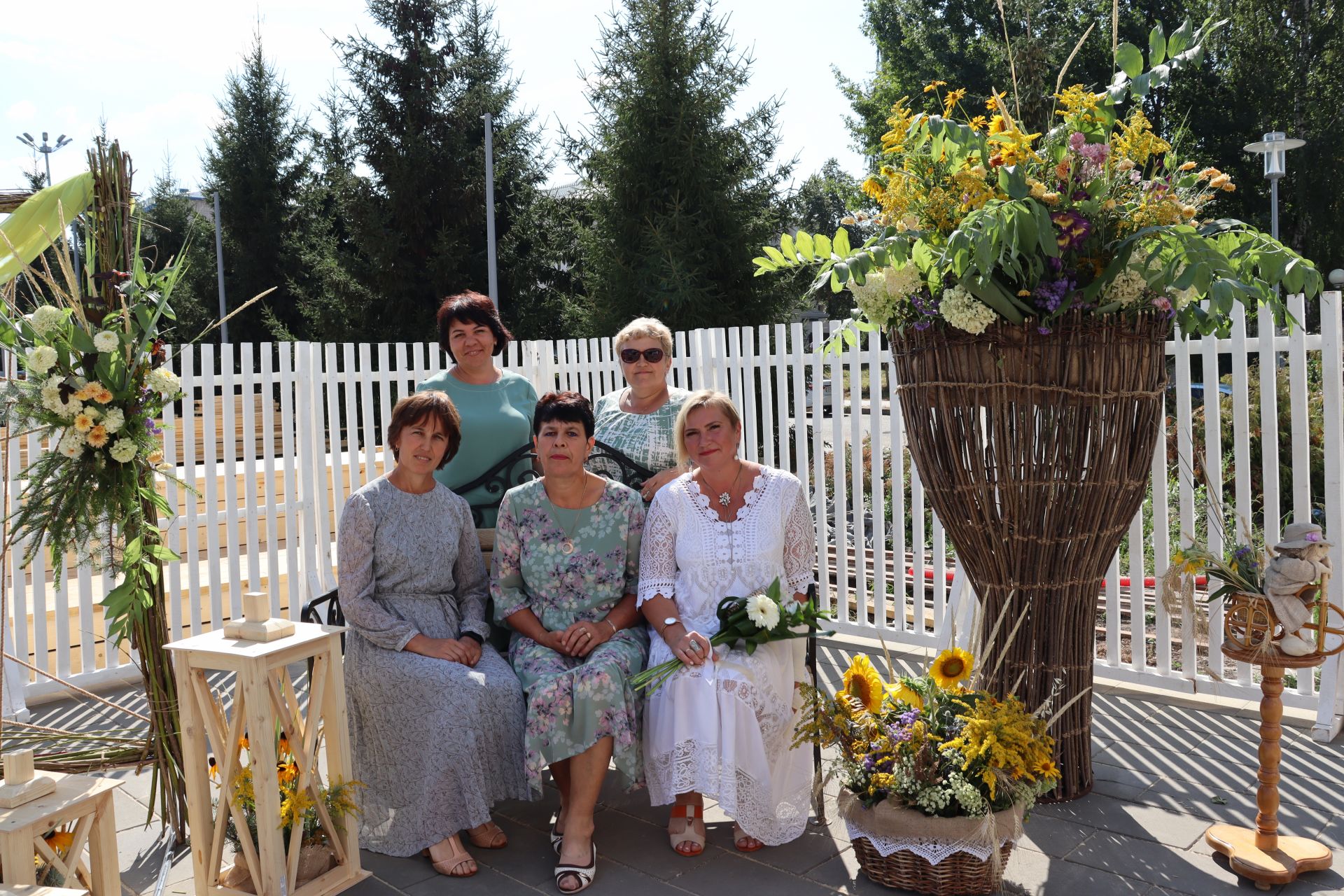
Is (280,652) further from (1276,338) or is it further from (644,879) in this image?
(1276,338)

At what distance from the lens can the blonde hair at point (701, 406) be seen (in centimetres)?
332

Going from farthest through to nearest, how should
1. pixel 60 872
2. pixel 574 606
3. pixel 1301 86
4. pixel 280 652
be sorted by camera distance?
pixel 1301 86
pixel 574 606
pixel 280 652
pixel 60 872

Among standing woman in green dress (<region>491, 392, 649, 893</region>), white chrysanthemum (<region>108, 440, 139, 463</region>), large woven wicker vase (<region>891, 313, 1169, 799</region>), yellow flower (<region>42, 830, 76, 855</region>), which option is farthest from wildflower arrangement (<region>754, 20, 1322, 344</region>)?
yellow flower (<region>42, 830, 76, 855</region>)

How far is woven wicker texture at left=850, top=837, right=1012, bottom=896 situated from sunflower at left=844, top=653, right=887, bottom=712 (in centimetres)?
36

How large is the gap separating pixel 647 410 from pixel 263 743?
1.97m

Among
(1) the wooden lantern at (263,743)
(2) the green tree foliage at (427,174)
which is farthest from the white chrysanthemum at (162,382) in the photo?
(2) the green tree foliage at (427,174)

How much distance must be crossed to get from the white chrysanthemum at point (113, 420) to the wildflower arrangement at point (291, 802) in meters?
0.95

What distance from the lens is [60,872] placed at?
2334 millimetres

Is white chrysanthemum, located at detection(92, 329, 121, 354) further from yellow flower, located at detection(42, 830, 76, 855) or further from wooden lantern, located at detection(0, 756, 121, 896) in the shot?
yellow flower, located at detection(42, 830, 76, 855)

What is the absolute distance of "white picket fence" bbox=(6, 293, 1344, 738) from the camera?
13.0 ft

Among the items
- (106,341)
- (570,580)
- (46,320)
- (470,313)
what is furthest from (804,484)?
(46,320)

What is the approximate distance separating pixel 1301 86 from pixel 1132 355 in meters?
19.6

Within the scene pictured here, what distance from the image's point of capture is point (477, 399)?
4152 mm

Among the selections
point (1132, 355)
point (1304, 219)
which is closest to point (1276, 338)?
point (1132, 355)
